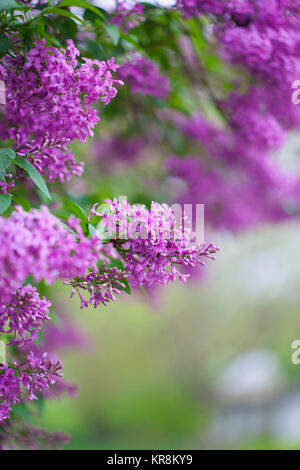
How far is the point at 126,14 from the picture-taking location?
142cm

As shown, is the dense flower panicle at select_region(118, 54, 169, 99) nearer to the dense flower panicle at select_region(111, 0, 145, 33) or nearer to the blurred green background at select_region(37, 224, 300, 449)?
the dense flower panicle at select_region(111, 0, 145, 33)

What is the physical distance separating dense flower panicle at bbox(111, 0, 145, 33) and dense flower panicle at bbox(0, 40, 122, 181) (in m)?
0.40

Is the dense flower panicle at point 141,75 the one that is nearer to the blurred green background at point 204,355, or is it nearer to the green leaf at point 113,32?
the green leaf at point 113,32

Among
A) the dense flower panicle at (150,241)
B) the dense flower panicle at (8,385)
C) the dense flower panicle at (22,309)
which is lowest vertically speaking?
the dense flower panicle at (8,385)

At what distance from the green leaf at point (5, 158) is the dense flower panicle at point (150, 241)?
0.74 ft

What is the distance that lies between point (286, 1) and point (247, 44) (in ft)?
0.68

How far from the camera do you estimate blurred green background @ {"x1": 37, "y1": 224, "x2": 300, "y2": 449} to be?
664 cm

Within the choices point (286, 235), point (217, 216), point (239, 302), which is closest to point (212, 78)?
point (217, 216)

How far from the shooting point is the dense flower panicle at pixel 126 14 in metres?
1.40

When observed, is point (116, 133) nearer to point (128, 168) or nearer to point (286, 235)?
point (128, 168)

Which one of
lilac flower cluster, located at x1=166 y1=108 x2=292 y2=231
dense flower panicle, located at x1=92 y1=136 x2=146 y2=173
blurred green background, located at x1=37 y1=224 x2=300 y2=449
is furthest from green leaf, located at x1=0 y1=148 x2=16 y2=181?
blurred green background, located at x1=37 y1=224 x2=300 y2=449

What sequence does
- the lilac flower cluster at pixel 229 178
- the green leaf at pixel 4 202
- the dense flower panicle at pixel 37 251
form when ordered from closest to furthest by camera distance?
1. the dense flower panicle at pixel 37 251
2. the green leaf at pixel 4 202
3. the lilac flower cluster at pixel 229 178

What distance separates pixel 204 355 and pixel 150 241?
6767 mm

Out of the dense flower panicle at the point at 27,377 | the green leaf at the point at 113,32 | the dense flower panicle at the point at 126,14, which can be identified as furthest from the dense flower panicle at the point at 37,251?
the dense flower panicle at the point at 126,14
